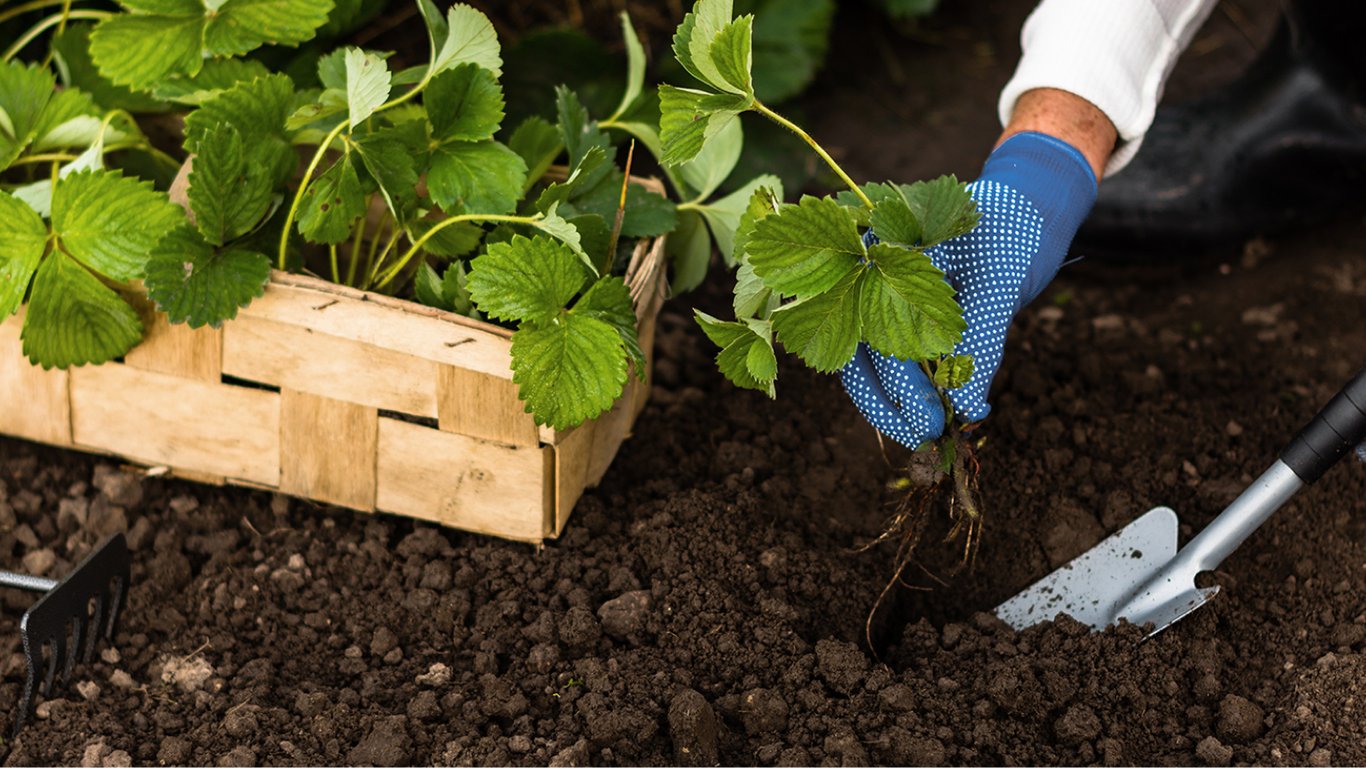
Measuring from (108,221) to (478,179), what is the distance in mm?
429

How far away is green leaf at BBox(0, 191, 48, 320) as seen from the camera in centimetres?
147

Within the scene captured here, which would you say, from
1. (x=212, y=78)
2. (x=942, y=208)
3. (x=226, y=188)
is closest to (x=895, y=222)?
(x=942, y=208)

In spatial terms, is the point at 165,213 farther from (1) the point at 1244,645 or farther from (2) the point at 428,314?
(1) the point at 1244,645

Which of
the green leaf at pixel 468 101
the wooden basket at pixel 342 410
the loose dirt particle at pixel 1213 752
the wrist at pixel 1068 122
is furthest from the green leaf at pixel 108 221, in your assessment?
the loose dirt particle at pixel 1213 752

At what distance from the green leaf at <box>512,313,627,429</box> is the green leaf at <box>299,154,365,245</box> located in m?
0.25

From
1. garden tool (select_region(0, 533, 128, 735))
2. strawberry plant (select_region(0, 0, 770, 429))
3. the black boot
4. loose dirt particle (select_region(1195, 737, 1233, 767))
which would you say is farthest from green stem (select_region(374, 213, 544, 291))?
the black boot

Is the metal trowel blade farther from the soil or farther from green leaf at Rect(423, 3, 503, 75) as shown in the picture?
green leaf at Rect(423, 3, 503, 75)

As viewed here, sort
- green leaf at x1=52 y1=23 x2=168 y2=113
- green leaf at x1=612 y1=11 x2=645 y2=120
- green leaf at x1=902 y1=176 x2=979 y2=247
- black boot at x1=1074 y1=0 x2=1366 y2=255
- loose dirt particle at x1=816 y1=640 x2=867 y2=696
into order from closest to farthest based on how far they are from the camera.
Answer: green leaf at x1=902 y1=176 x2=979 y2=247 → loose dirt particle at x1=816 y1=640 x2=867 y2=696 → green leaf at x1=612 y1=11 x2=645 y2=120 → green leaf at x1=52 y1=23 x2=168 y2=113 → black boot at x1=1074 y1=0 x2=1366 y2=255

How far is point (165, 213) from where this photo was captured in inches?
58.8

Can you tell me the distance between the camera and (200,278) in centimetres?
145

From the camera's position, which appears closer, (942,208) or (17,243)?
(942,208)

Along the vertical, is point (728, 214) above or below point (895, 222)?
below

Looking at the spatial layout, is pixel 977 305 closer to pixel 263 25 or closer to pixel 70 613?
pixel 263 25

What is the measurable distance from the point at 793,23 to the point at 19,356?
1.40 meters
